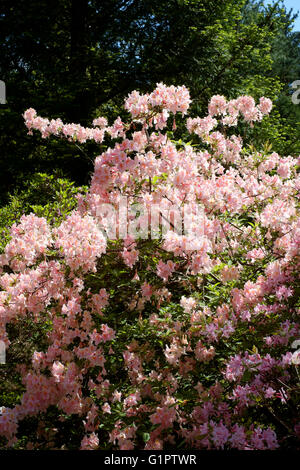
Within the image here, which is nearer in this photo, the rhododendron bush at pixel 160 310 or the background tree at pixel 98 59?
the rhododendron bush at pixel 160 310

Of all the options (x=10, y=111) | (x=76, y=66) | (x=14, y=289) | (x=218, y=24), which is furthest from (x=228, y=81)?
(x=14, y=289)

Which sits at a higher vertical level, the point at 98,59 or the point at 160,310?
the point at 98,59

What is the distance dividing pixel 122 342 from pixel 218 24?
380 inches

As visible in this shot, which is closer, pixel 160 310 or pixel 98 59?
pixel 160 310

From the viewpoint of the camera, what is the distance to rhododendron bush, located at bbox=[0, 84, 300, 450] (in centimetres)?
226

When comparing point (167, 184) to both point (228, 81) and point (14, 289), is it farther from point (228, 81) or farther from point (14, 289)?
point (228, 81)

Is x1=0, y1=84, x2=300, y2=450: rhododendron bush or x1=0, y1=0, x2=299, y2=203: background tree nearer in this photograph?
x1=0, y1=84, x2=300, y2=450: rhododendron bush

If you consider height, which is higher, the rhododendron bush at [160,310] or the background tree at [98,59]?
the background tree at [98,59]

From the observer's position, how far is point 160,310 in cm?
288

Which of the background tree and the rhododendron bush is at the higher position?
the background tree

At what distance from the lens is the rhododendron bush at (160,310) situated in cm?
226
